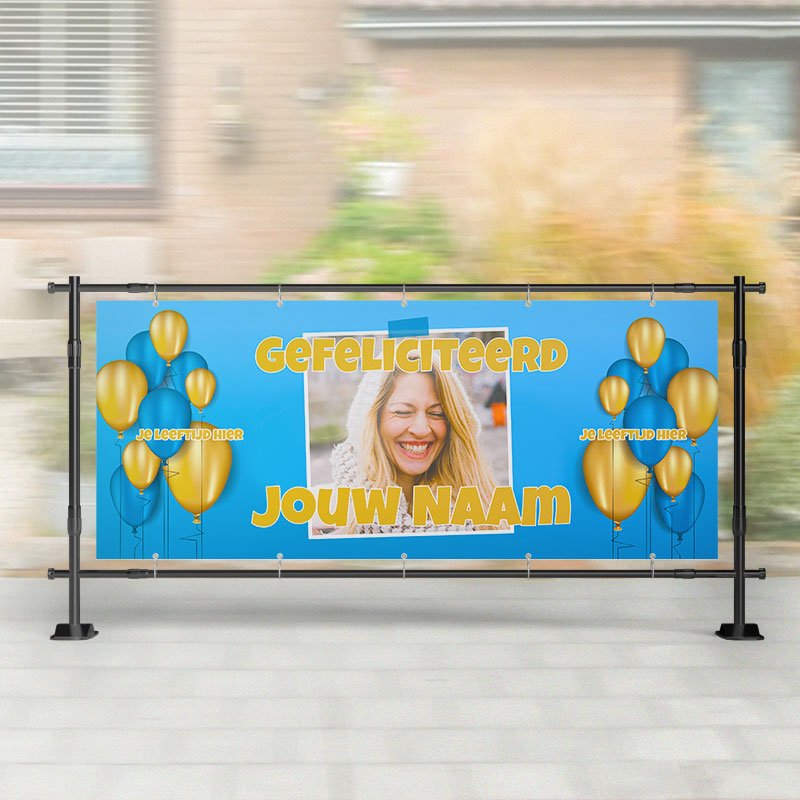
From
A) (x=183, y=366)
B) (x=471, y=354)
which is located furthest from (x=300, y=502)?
(x=471, y=354)

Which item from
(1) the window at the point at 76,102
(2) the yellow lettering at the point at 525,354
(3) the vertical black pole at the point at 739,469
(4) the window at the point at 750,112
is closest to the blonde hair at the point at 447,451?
(2) the yellow lettering at the point at 525,354

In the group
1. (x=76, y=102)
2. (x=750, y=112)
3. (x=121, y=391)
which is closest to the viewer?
(x=121, y=391)

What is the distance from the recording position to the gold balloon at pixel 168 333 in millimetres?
5230

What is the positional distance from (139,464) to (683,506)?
2.66 metres

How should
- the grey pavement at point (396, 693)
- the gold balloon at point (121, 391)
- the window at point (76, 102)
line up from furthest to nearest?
the window at point (76, 102), the gold balloon at point (121, 391), the grey pavement at point (396, 693)

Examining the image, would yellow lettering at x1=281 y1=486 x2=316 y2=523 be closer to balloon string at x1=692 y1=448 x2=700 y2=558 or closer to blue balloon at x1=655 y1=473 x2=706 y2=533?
blue balloon at x1=655 y1=473 x2=706 y2=533

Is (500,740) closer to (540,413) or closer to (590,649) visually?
(590,649)

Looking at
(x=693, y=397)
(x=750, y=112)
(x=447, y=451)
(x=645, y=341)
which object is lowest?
(x=447, y=451)

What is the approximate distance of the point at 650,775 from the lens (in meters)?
3.69

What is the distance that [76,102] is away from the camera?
744 centimetres

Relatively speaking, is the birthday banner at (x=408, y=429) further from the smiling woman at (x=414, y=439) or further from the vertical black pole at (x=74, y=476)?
the vertical black pole at (x=74, y=476)

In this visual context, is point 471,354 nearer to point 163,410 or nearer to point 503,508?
point 503,508

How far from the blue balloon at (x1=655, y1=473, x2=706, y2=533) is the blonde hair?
0.84m

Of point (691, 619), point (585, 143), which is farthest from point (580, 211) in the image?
point (691, 619)
